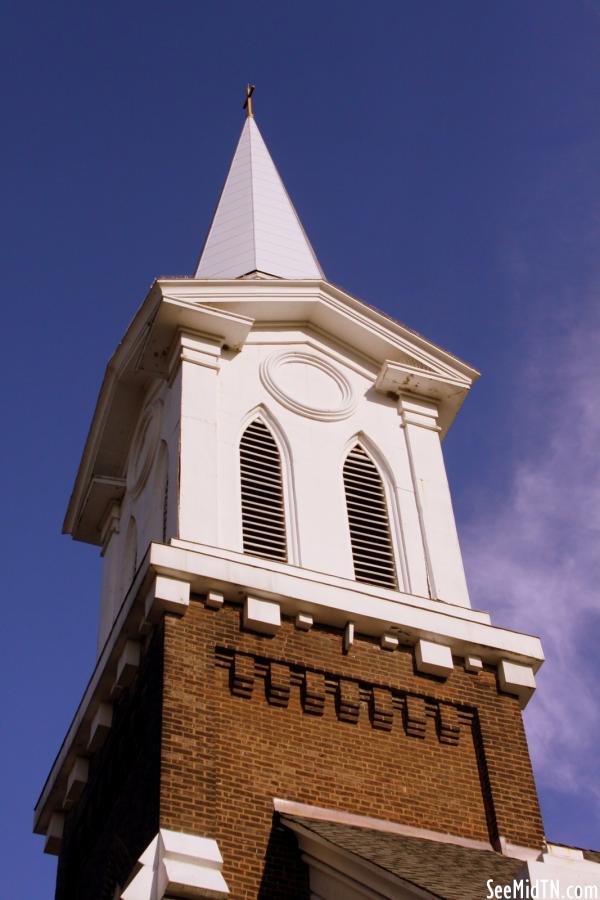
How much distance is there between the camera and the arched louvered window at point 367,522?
71.1ft

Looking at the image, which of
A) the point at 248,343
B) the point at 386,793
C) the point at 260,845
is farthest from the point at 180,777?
the point at 248,343

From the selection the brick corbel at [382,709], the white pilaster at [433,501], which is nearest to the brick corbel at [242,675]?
the brick corbel at [382,709]

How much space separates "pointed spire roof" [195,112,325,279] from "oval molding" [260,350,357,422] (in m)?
3.11

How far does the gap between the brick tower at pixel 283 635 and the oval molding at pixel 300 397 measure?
0.05 metres

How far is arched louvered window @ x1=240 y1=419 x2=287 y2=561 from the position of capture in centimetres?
2112

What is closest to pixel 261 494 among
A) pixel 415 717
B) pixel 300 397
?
pixel 300 397

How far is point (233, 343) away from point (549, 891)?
494 inches

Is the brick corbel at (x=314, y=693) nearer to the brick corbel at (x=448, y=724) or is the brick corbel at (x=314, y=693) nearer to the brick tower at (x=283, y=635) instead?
the brick tower at (x=283, y=635)

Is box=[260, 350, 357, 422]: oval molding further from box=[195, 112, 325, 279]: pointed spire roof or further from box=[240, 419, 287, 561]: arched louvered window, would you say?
box=[195, 112, 325, 279]: pointed spire roof

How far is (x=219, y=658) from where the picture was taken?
61.4 ft

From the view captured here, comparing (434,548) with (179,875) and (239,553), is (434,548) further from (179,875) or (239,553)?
(179,875)

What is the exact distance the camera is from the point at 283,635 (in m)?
19.3

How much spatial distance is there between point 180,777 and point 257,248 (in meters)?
12.9

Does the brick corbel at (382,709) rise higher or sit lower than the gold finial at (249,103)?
lower
